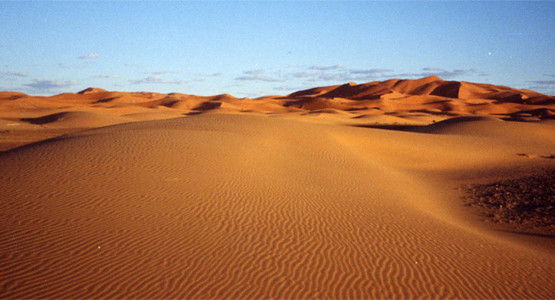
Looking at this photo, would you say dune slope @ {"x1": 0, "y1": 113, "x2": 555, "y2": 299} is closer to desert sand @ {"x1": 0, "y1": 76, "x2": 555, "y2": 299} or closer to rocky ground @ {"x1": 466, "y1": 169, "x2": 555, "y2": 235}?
desert sand @ {"x1": 0, "y1": 76, "x2": 555, "y2": 299}

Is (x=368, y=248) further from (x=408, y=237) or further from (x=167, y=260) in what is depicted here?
→ (x=167, y=260)

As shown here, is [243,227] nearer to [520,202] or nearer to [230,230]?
[230,230]

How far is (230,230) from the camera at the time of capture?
728 cm

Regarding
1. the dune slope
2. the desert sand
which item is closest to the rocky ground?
the desert sand

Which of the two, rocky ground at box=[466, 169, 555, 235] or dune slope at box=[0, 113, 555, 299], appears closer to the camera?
dune slope at box=[0, 113, 555, 299]

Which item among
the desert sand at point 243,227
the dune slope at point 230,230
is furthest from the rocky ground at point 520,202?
the dune slope at point 230,230

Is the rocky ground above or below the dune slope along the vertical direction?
below

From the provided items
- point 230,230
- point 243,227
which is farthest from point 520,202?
point 230,230

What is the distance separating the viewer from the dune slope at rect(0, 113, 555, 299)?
5.33 metres

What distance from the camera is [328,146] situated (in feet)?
58.6

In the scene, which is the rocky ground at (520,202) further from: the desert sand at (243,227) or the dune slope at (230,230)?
the dune slope at (230,230)

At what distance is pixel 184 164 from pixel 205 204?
325 cm

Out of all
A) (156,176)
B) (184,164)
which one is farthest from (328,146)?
(156,176)

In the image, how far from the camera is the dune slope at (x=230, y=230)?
5.33 meters
